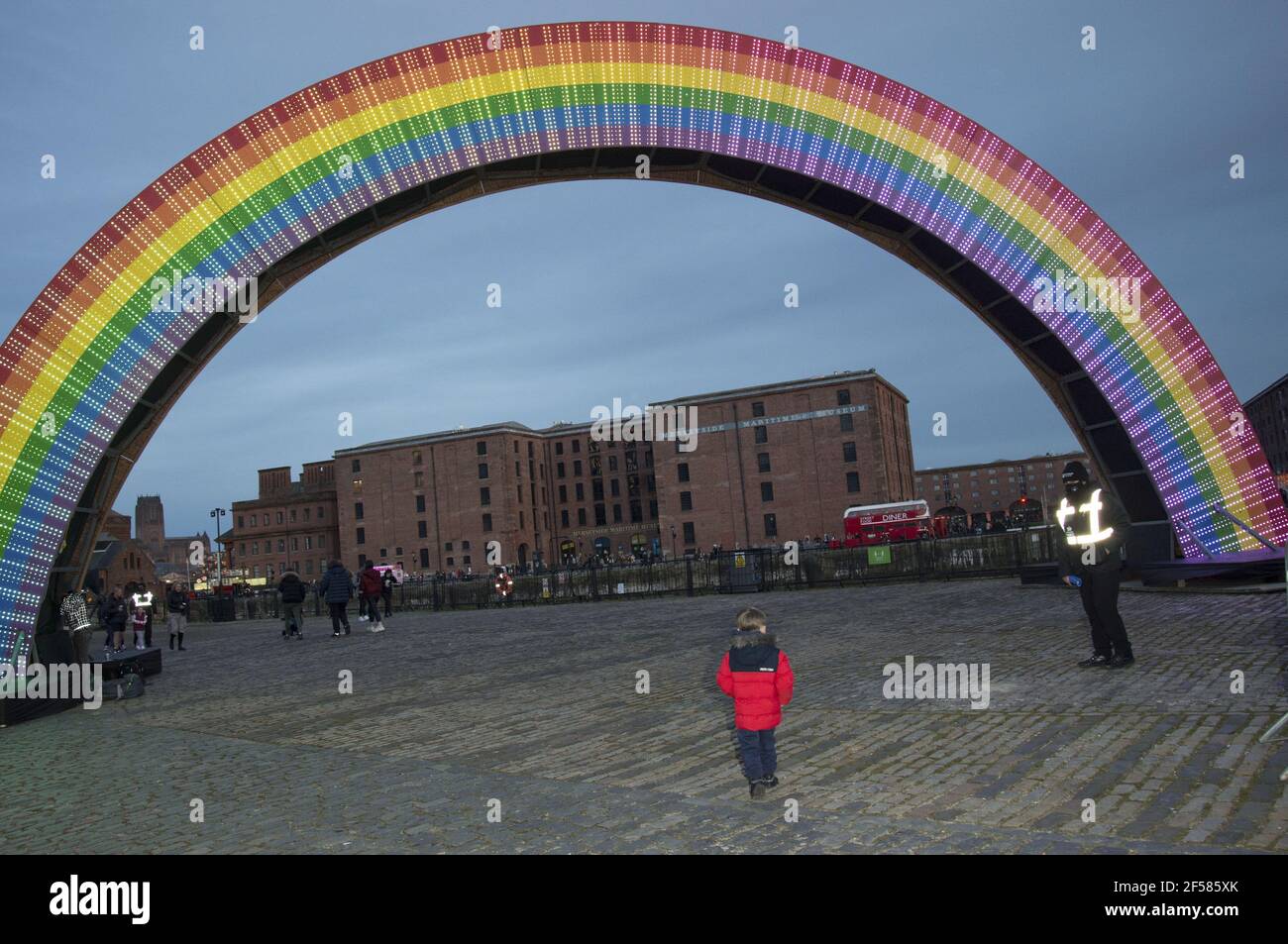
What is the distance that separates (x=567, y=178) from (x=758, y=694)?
36.5 ft

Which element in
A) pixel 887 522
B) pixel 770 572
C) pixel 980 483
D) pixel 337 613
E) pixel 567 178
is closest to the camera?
pixel 567 178

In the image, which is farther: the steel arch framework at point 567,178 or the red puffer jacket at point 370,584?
the red puffer jacket at point 370,584

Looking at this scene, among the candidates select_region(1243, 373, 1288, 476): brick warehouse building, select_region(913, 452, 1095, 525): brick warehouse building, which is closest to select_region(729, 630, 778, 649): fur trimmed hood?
select_region(1243, 373, 1288, 476): brick warehouse building

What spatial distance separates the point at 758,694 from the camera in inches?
229

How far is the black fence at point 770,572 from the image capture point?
27125 millimetres

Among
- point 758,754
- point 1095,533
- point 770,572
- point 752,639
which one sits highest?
point 1095,533

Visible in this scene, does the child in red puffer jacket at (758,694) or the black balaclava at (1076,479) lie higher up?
the black balaclava at (1076,479)

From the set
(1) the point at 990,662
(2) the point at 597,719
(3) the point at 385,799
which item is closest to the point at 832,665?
(1) the point at 990,662

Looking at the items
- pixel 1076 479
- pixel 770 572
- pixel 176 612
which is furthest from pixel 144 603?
pixel 1076 479

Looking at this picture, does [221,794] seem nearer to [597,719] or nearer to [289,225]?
[597,719]

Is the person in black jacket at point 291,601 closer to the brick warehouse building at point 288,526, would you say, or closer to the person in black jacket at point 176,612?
the person in black jacket at point 176,612

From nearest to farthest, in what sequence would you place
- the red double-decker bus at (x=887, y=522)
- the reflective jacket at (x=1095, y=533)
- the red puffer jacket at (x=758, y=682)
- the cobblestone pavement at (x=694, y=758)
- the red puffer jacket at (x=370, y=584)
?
the cobblestone pavement at (x=694, y=758) < the red puffer jacket at (x=758, y=682) < the reflective jacket at (x=1095, y=533) < the red puffer jacket at (x=370, y=584) < the red double-decker bus at (x=887, y=522)

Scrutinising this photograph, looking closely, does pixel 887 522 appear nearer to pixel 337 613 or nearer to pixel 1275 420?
pixel 337 613

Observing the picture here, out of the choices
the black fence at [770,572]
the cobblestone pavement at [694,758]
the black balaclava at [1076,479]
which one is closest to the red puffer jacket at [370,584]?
the cobblestone pavement at [694,758]
